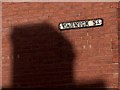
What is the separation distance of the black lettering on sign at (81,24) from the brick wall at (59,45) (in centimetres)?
8

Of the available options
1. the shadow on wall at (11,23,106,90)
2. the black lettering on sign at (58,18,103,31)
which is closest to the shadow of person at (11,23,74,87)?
the shadow on wall at (11,23,106,90)

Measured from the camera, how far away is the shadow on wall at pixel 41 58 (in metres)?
7.23

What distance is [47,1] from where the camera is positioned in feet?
24.7

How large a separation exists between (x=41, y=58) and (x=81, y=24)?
46.2 inches

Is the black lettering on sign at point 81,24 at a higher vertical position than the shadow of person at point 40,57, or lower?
higher

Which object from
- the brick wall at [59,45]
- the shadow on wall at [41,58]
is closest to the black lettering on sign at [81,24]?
the brick wall at [59,45]

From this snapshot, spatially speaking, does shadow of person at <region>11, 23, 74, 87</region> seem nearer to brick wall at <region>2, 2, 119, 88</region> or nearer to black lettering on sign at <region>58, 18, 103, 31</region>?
brick wall at <region>2, 2, 119, 88</region>

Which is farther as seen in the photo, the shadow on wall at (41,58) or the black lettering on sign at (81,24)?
the shadow on wall at (41,58)

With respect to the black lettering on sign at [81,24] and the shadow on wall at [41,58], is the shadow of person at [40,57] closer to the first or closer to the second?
the shadow on wall at [41,58]

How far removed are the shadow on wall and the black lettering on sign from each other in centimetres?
19

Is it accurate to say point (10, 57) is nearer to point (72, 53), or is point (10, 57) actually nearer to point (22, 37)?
point (22, 37)

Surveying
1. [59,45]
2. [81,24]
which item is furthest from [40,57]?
[81,24]

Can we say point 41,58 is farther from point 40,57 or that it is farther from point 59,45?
point 59,45

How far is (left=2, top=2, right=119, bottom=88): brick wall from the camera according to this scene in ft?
22.6
